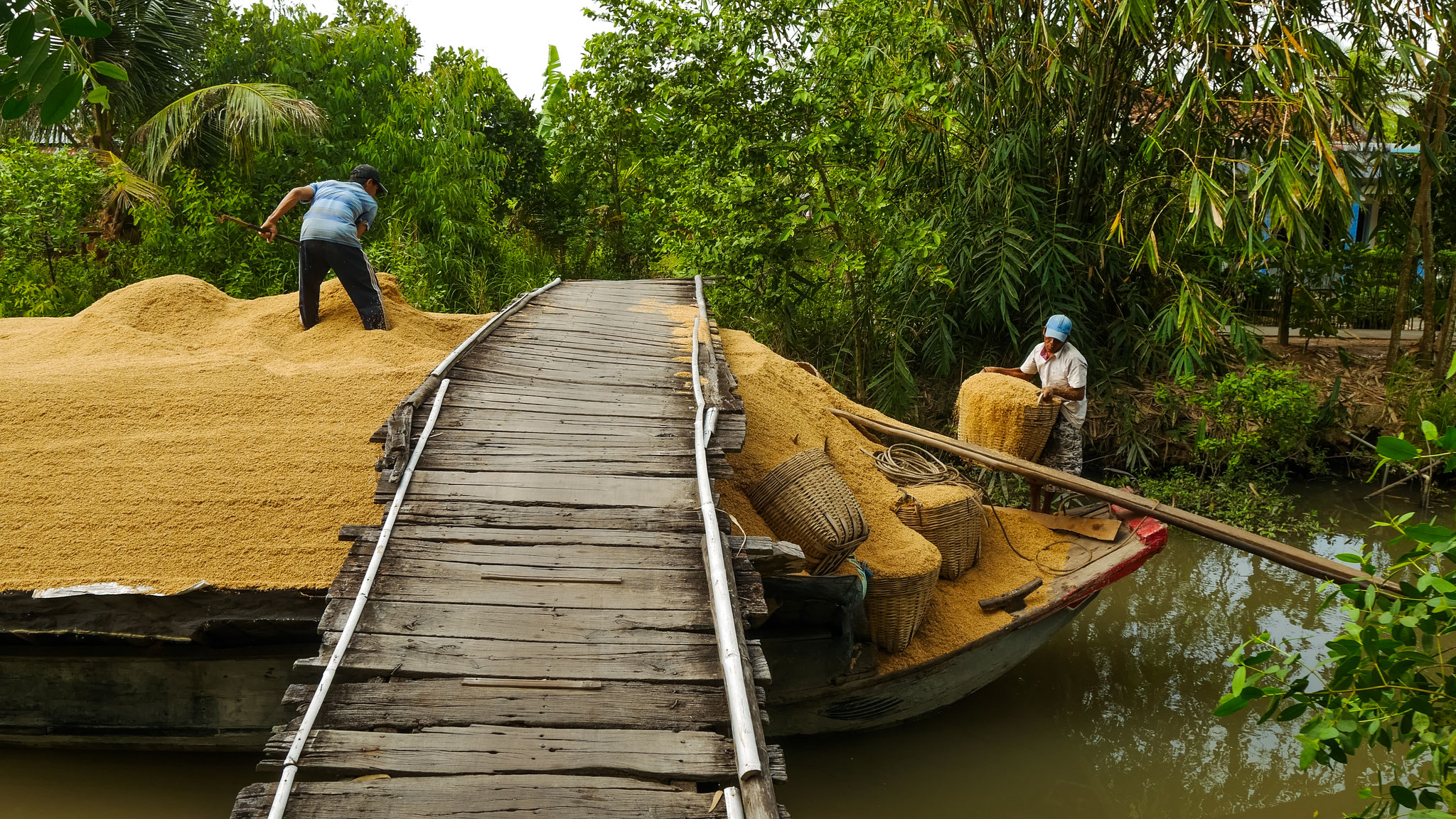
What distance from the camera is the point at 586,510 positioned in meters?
3.34

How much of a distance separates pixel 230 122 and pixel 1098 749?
909 centimetres

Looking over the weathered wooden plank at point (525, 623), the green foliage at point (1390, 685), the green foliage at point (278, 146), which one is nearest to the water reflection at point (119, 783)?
the weathered wooden plank at point (525, 623)

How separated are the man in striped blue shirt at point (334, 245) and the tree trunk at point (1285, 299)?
868cm

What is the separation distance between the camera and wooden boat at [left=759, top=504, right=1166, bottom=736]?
387cm

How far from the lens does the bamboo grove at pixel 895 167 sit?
6.93m

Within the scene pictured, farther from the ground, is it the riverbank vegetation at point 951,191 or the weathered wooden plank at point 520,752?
the riverbank vegetation at point 951,191

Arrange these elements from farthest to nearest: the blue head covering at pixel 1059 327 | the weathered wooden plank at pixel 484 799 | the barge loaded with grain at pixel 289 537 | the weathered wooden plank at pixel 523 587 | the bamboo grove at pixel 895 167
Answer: the bamboo grove at pixel 895 167 → the blue head covering at pixel 1059 327 → the barge loaded with grain at pixel 289 537 → the weathered wooden plank at pixel 523 587 → the weathered wooden plank at pixel 484 799

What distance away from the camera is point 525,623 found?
2736mm

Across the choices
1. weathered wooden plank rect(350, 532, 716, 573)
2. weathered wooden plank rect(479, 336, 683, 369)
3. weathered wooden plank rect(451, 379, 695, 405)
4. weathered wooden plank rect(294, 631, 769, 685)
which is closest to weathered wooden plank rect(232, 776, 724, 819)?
weathered wooden plank rect(294, 631, 769, 685)

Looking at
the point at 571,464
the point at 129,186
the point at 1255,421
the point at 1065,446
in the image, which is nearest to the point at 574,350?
→ the point at 571,464

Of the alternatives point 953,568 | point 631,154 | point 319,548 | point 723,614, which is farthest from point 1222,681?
point 631,154

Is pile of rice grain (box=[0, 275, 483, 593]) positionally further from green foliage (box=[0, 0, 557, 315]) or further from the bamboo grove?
green foliage (box=[0, 0, 557, 315])

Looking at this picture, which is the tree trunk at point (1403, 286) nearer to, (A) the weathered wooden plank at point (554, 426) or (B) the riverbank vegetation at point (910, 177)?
(B) the riverbank vegetation at point (910, 177)

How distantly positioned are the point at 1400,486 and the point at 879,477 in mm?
5992
